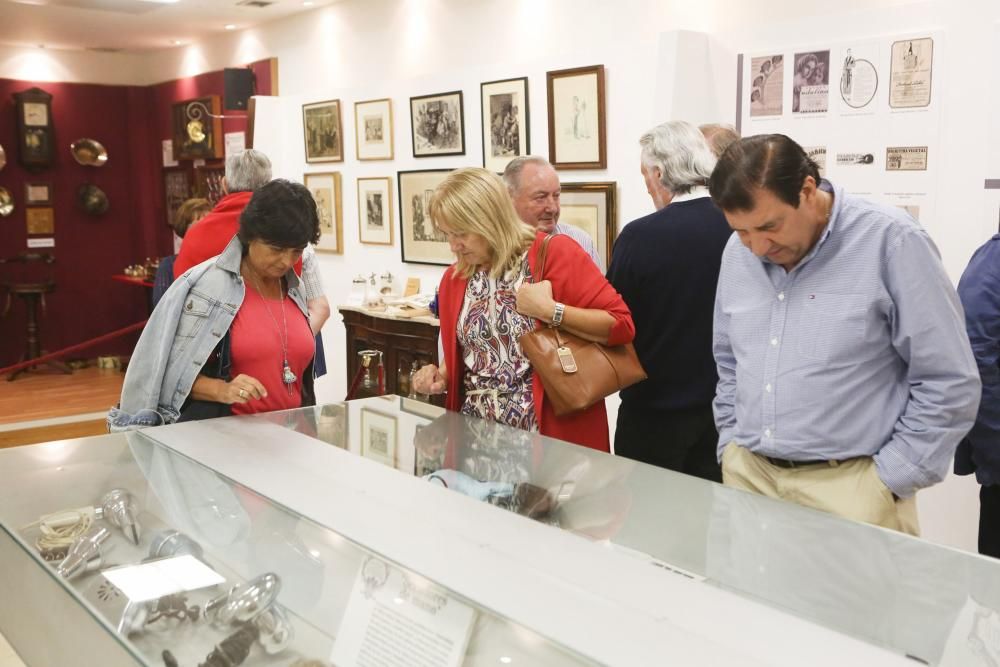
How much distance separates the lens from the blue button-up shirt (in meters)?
2.09

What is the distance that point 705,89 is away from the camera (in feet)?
→ 16.0

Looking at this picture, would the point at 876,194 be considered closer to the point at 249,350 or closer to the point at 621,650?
the point at 249,350

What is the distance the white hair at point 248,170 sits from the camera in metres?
4.33

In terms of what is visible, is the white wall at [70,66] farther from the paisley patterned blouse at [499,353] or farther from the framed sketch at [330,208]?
the paisley patterned blouse at [499,353]

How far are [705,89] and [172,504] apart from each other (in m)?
3.67

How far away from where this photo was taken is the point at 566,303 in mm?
2902

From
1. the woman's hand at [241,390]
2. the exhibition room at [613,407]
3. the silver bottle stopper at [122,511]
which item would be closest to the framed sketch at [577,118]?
the exhibition room at [613,407]

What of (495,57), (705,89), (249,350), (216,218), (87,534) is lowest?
(87,534)

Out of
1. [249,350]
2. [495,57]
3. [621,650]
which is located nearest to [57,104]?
[495,57]

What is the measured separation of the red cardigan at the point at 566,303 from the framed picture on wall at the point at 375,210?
4.66 metres

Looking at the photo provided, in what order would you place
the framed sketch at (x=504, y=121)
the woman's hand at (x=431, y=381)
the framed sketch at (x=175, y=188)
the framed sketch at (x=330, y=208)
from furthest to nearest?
the framed sketch at (x=175, y=188)
the framed sketch at (x=330, y=208)
the framed sketch at (x=504, y=121)
the woman's hand at (x=431, y=381)

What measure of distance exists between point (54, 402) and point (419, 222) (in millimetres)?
4706

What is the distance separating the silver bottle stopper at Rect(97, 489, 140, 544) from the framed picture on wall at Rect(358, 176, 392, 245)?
550 cm

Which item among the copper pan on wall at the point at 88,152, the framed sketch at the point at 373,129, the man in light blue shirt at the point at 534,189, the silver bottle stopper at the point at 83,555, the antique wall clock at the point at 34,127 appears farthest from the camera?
the copper pan on wall at the point at 88,152
